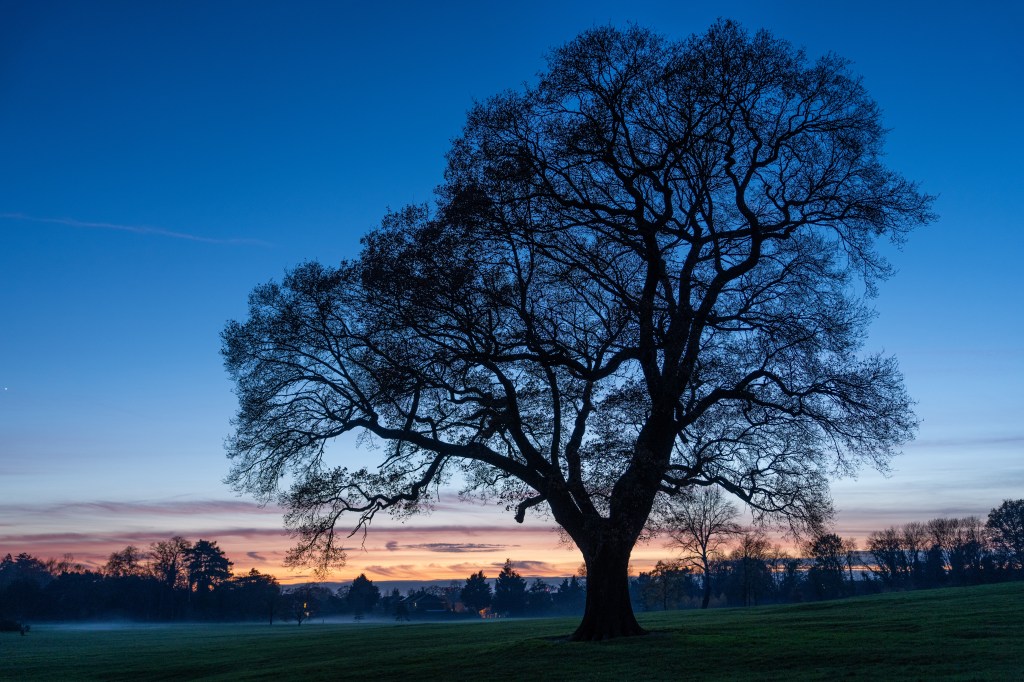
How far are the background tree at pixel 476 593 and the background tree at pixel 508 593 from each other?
83.2 inches

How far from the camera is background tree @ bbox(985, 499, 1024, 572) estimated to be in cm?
11000

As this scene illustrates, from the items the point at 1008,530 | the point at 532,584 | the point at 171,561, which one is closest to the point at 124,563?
the point at 171,561

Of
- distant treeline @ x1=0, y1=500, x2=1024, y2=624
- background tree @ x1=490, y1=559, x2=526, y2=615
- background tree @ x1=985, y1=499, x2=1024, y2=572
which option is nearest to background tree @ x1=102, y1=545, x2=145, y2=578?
distant treeline @ x1=0, y1=500, x2=1024, y2=624

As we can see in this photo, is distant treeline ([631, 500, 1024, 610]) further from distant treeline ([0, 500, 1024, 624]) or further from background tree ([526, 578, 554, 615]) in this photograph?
background tree ([526, 578, 554, 615])

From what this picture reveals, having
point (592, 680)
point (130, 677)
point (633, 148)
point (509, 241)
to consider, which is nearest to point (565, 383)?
point (509, 241)

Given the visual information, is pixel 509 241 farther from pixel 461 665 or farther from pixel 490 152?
pixel 461 665

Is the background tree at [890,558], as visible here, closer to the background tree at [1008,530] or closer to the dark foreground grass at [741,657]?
the background tree at [1008,530]

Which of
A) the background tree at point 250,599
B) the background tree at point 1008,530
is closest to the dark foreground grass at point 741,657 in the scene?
the background tree at point 1008,530

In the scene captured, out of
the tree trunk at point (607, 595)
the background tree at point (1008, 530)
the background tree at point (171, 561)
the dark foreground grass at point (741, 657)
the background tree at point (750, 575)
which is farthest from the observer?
the background tree at point (171, 561)

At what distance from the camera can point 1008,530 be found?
11269 cm

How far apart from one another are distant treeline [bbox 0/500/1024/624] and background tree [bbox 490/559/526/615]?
23 centimetres

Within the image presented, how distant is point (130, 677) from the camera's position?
2900 centimetres

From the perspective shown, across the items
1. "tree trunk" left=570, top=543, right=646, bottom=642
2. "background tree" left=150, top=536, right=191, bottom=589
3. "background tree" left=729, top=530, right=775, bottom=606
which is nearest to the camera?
"tree trunk" left=570, top=543, right=646, bottom=642

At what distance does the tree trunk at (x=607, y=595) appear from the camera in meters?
22.3
